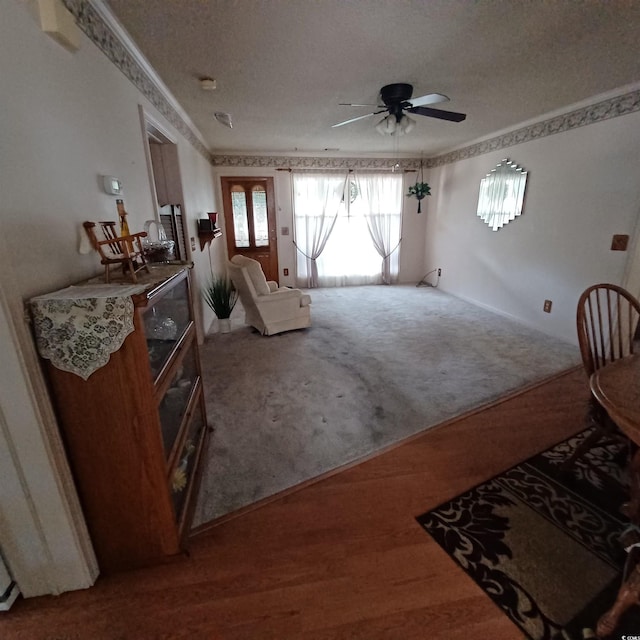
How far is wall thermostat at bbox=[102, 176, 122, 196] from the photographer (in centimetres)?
151

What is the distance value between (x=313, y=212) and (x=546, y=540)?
526cm

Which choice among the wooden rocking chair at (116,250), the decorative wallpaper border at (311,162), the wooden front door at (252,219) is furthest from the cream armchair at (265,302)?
the decorative wallpaper border at (311,162)

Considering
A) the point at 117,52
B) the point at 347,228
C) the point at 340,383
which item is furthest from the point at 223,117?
the point at 347,228

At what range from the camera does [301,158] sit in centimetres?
537

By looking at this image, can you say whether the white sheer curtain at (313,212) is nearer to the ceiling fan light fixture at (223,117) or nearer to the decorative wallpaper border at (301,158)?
the decorative wallpaper border at (301,158)

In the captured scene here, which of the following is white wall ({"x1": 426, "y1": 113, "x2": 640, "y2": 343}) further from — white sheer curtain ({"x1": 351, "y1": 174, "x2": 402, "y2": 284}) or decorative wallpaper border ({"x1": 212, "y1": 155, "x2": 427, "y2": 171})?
white sheer curtain ({"x1": 351, "y1": 174, "x2": 402, "y2": 284})

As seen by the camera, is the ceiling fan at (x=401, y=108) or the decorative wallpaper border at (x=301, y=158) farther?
the ceiling fan at (x=401, y=108)

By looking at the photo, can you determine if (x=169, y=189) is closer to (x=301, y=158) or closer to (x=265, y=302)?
(x=265, y=302)

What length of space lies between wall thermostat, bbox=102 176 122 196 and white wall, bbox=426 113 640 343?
13.0ft

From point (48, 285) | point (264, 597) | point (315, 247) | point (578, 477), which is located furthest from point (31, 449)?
point (315, 247)

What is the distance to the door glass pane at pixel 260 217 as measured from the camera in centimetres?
545

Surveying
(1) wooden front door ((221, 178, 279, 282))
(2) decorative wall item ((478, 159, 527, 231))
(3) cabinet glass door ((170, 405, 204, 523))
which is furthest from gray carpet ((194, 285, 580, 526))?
(1) wooden front door ((221, 178, 279, 282))

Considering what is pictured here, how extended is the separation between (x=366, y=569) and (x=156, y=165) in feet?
11.0

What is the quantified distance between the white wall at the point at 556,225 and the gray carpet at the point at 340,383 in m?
0.41
